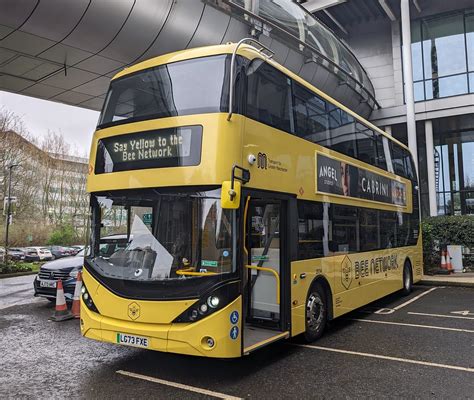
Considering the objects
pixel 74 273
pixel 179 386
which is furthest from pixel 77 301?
pixel 179 386

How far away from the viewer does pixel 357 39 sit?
2291cm

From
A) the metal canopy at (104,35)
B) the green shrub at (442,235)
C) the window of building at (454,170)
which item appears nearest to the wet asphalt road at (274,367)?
the metal canopy at (104,35)

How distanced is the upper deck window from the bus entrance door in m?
1.58

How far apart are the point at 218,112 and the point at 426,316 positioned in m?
6.42

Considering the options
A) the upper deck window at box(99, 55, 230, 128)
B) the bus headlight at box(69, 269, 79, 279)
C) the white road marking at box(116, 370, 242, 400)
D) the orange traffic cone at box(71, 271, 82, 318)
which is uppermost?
the upper deck window at box(99, 55, 230, 128)

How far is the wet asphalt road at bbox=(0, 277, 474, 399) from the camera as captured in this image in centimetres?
462

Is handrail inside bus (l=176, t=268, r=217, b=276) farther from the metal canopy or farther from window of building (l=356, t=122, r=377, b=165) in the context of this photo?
the metal canopy

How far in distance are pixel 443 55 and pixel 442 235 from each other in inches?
390

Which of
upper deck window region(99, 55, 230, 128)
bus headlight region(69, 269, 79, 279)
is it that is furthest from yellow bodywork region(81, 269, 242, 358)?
bus headlight region(69, 269, 79, 279)

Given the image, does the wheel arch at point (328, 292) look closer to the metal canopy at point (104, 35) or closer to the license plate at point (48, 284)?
the license plate at point (48, 284)

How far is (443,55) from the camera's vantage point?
68.4 feet

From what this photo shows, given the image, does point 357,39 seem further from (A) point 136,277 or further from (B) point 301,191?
(A) point 136,277

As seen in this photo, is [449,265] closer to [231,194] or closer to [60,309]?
[60,309]

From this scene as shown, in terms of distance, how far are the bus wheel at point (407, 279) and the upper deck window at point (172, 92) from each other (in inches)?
328
